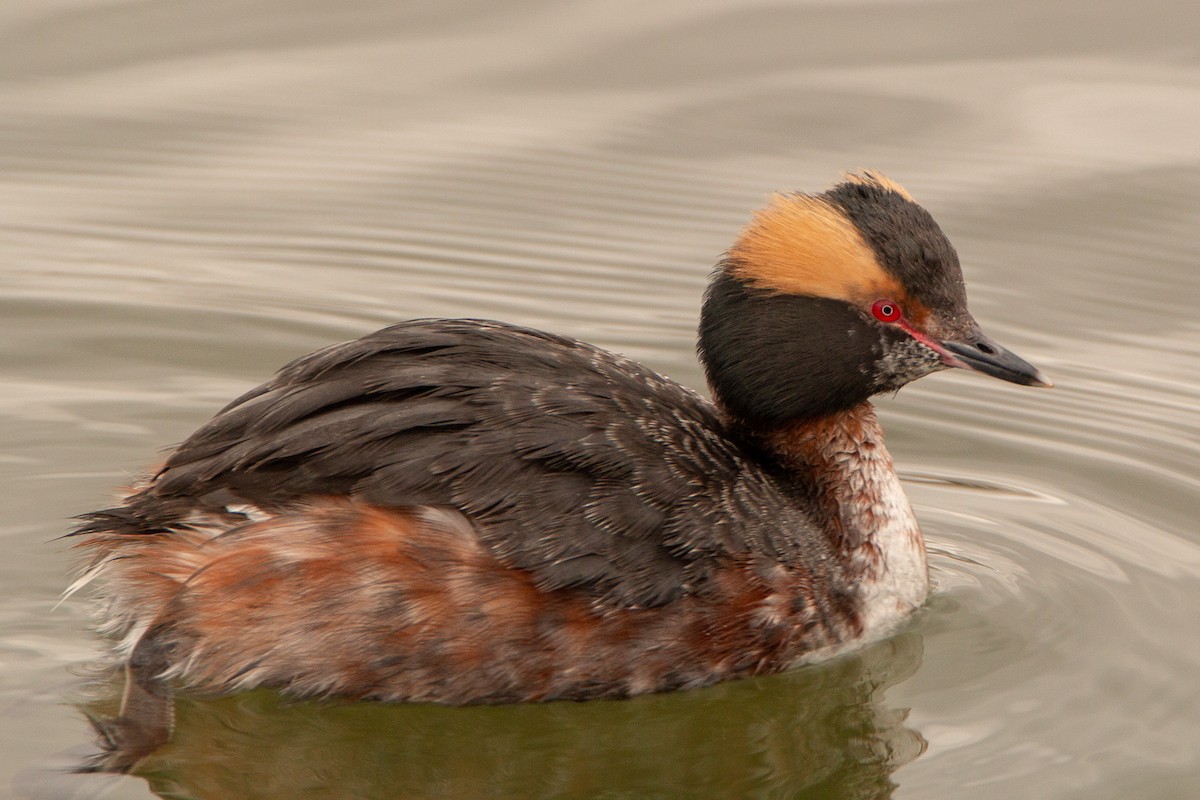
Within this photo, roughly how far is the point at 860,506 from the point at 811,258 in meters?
0.84

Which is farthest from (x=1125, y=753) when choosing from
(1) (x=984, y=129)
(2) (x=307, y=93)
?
(2) (x=307, y=93)

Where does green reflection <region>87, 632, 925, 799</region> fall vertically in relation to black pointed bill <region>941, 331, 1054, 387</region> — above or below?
below

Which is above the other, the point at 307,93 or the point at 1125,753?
the point at 307,93

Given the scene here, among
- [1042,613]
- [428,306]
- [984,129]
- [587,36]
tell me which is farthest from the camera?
[587,36]

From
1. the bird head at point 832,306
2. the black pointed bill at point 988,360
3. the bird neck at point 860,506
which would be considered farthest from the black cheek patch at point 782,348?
the black pointed bill at point 988,360

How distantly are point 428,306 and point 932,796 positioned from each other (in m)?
3.88

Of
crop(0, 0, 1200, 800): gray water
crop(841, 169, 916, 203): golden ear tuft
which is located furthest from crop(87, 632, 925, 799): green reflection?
crop(841, 169, 916, 203): golden ear tuft

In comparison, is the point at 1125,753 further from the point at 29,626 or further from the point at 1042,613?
the point at 29,626

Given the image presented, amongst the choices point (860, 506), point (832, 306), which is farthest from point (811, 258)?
point (860, 506)

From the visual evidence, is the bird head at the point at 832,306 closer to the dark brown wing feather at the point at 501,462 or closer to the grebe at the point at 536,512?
the grebe at the point at 536,512

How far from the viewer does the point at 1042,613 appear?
21.1 feet

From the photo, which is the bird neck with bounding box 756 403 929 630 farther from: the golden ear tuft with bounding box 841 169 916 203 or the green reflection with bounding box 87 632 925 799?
the golden ear tuft with bounding box 841 169 916 203

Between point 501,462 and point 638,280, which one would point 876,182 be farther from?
point 638,280

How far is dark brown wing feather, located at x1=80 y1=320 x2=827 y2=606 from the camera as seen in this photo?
5621mm
